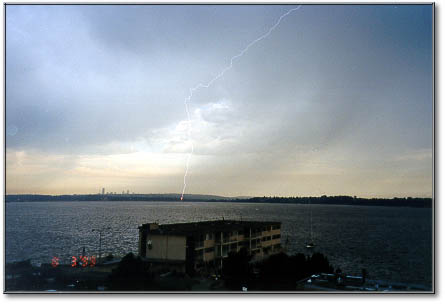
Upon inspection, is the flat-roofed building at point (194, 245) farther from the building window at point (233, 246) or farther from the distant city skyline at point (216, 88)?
the distant city skyline at point (216, 88)

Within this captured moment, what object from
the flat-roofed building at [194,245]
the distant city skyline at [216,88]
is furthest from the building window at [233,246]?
the distant city skyline at [216,88]

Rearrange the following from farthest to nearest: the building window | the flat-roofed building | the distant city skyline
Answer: the building window
the flat-roofed building
the distant city skyline

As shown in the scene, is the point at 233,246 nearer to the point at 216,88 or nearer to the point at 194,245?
the point at 194,245

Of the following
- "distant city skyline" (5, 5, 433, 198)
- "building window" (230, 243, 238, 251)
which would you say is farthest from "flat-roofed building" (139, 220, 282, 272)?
"distant city skyline" (5, 5, 433, 198)

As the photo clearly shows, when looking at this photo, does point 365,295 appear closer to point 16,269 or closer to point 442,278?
point 442,278

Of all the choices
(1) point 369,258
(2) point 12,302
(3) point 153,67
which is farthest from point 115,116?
(1) point 369,258

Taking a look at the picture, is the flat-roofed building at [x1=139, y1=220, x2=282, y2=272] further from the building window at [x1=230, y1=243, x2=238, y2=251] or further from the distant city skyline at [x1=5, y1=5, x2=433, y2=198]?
the distant city skyline at [x1=5, y1=5, x2=433, y2=198]

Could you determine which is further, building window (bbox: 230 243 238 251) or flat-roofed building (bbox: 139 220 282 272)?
building window (bbox: 230 243 238 251)

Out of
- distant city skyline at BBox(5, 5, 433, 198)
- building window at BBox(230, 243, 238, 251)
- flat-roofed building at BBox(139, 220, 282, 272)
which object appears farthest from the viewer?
building window at BBox(230, 243, 238, 251)
